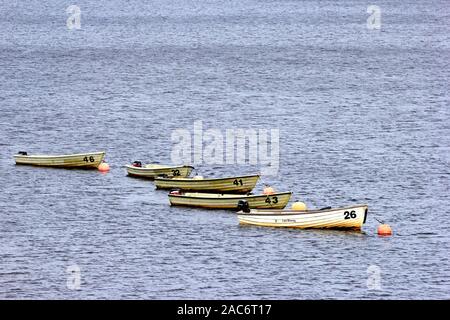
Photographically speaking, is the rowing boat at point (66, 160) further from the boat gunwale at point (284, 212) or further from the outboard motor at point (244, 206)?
the boat gunwale at point (284, 212)

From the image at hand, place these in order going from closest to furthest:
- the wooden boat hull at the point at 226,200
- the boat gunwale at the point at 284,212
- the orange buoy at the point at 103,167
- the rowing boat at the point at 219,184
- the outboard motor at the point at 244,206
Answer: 1. the boat gunwale at the point at 284,212
2. the outboard motor at the point at 244,206
3. the wooden boat hull at the point at 226,200
4. the rowing boat at the point at 219,184
5. the orange buoy at the point at 103,167

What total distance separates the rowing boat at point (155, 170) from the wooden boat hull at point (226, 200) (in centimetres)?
822

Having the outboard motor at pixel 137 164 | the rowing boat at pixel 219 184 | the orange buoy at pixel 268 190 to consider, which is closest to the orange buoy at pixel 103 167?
the outboard motor at pixel 137 164

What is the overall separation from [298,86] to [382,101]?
17.8m

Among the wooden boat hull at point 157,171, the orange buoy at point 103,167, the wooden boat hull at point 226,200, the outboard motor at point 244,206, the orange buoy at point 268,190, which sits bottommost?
the outboard motor at point 244,206

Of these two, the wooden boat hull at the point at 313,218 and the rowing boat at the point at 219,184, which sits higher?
the rowing boat at the point at 219,184

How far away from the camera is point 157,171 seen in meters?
95.6

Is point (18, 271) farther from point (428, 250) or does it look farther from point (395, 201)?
point (395, 201)

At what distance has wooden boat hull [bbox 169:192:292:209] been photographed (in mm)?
82562

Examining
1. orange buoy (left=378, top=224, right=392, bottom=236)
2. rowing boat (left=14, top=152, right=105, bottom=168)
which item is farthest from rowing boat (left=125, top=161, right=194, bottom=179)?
orange buoy (left=378, top=224, right=392, bottom=236)

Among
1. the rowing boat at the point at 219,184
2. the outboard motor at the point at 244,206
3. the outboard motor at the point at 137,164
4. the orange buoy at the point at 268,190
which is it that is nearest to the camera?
the outboard motor at the point at 244,206

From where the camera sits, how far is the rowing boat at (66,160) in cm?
10150

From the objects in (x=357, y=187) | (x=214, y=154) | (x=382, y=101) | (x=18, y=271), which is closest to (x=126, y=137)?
(x=214, y=154)

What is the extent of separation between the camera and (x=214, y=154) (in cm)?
10888
